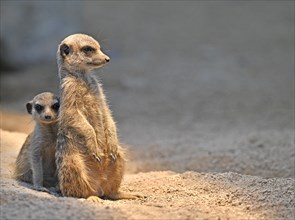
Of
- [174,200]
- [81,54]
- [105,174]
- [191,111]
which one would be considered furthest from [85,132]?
[191,111]

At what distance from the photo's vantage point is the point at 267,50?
28.6ft

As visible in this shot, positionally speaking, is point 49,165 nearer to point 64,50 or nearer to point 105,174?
point 105,174

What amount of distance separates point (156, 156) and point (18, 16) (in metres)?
3.41

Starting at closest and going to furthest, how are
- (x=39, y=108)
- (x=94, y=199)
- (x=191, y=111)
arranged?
1. (x=94, y=199)
2. (x=39, y=108)
3. (x=191, y=111)

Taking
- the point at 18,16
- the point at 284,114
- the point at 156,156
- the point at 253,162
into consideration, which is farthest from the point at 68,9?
the point at 253,162

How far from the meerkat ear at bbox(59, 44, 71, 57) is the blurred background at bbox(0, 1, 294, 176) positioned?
1.47 metres

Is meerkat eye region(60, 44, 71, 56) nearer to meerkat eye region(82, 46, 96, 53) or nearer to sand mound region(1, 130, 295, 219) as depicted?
meerkat eye region(82, 46, 96, 53)

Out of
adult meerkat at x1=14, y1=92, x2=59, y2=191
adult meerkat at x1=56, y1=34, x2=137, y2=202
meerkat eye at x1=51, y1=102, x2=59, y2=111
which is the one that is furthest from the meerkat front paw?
meerkat eye at x1=51, y1=102, x2=59, y2=111

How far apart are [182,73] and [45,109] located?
15.2 ft

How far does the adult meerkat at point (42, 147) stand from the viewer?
329 centimetres

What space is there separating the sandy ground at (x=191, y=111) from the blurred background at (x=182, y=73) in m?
0.01

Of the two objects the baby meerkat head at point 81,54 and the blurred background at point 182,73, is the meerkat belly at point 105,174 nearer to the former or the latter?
the baby meerkat head at point 81,54

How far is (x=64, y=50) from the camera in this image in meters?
3.22

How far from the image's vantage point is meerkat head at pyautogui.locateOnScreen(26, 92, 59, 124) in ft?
10.8
